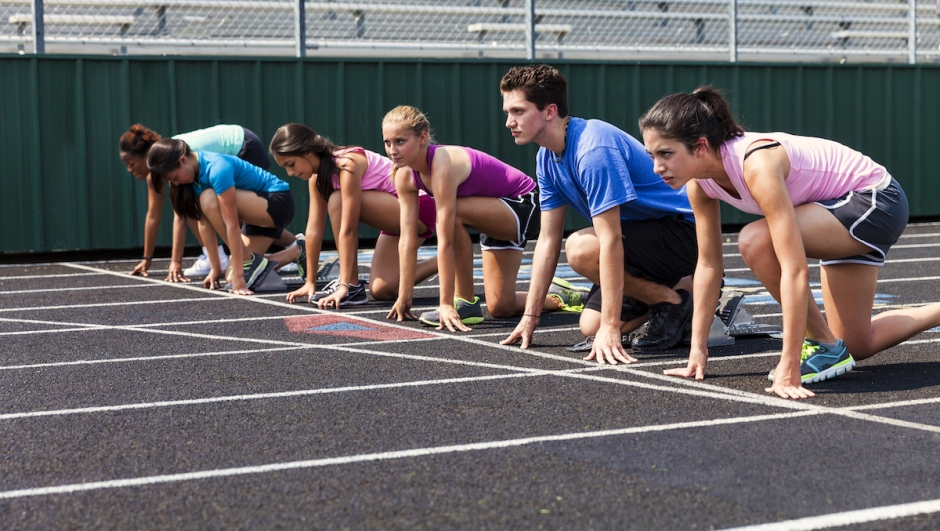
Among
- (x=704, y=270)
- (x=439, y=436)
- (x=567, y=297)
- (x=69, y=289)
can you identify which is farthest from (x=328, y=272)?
(x=439, y=436)

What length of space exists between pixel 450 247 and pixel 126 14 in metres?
7.57

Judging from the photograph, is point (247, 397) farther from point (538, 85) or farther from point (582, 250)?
point (538, 85)

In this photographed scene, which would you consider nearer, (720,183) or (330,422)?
(330,422)

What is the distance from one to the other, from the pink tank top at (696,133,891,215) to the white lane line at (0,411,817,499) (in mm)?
864

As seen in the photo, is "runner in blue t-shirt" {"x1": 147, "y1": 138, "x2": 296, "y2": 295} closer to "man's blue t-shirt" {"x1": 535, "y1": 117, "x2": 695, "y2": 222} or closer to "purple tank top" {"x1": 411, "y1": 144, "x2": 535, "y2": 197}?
"purple tank top" {"x1": 411, "y1": 144, "x2": 535, "y2": 197}

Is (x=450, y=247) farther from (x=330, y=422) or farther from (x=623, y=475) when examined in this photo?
(x=623, y=475)

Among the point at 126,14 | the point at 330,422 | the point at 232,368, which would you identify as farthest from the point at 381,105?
the point at 330,422

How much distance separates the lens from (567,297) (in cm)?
665

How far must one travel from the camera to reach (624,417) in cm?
373

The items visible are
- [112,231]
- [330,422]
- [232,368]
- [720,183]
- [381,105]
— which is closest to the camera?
[330,422]

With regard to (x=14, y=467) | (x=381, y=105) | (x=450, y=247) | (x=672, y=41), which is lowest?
(x=14, y=467)

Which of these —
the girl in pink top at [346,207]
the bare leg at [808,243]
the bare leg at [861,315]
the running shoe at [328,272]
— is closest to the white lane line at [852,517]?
the bare leg at [808,243]

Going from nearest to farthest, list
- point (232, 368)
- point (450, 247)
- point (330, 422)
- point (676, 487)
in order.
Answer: point (676, 487)
point (330, 422)
point (232, 368)
point (450, 247)

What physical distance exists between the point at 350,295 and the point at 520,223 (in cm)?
122
